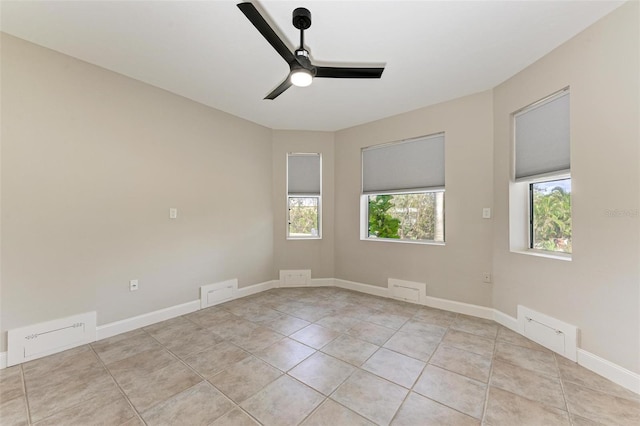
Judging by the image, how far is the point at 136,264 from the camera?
2824mm

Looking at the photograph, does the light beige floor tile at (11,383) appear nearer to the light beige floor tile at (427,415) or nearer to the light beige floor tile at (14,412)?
the light beige floor tile at (14,412)

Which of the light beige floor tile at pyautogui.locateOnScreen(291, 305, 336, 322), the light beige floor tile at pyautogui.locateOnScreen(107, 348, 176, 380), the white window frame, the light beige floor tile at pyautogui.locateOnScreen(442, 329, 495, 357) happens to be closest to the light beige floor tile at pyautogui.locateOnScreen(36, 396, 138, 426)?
the light beige floor tile at pyautogui.locateOnScreen(107, 348, 176, 380)

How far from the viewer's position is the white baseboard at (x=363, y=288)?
3.89 m

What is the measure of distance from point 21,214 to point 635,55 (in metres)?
5.03

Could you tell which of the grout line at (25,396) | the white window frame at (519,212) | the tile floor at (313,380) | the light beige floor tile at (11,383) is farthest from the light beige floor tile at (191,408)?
the white window frame at (519,212)

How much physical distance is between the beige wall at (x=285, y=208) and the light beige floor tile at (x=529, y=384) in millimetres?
2797

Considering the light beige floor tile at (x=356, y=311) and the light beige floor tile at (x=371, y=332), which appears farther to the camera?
the light beige floor tile at (x=356, y=311)

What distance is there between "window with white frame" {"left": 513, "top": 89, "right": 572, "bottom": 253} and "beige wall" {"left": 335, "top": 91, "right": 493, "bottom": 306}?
350 millimetres

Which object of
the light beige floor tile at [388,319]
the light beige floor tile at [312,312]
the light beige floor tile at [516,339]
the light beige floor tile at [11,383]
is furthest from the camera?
the light beige floor tile at [312,312]

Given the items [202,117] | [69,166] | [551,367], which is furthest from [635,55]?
[69,166]

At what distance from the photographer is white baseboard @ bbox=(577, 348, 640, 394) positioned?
1.78m

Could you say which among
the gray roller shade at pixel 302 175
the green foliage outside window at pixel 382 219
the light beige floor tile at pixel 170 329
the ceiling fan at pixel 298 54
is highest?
the ceiling fan at pixel 298 54

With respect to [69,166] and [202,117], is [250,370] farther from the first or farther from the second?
[202,117]

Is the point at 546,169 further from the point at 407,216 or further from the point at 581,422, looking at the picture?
the point at 581,422
